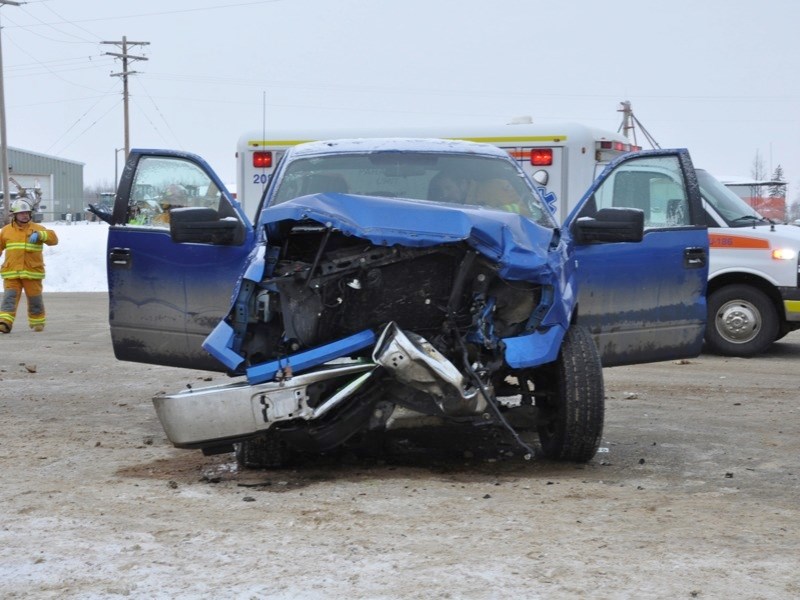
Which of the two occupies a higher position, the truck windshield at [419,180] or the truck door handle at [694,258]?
the truck windshield at [419,180]

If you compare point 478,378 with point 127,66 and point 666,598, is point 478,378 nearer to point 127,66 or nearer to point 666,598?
point 666,598

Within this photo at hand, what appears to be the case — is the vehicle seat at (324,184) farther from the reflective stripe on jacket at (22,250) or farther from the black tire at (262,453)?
the reflective stripe on jacket at (22,250)

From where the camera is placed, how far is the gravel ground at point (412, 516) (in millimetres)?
4332

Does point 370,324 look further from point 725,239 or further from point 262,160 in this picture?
point 262,160

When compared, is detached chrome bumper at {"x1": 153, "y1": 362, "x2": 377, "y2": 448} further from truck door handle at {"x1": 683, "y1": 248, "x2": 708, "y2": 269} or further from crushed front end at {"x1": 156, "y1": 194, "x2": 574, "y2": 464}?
truck door handle at {"x1": 683, "y1": 248, "x2": 708, "y2": 269}

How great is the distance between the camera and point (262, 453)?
6.48 m

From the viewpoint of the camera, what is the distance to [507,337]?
20.1ft

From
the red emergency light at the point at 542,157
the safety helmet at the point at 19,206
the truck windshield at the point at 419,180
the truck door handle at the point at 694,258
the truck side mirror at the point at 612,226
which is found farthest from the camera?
the safety helmet at the point at 19,206

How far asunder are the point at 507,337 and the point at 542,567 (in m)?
1.82

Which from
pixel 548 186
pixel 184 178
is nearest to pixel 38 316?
pixel 548 186

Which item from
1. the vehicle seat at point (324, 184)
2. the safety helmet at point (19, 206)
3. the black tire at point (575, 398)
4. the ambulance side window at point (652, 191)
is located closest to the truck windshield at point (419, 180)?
the vehicle seat at point (324, 184)

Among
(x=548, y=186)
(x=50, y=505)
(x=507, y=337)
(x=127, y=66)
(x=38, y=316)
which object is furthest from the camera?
(x=127, y=66)

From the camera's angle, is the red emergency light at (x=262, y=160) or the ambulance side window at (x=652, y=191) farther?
the red emergency light at (x=262, y=160)

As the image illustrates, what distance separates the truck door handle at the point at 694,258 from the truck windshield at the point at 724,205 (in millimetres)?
5393
